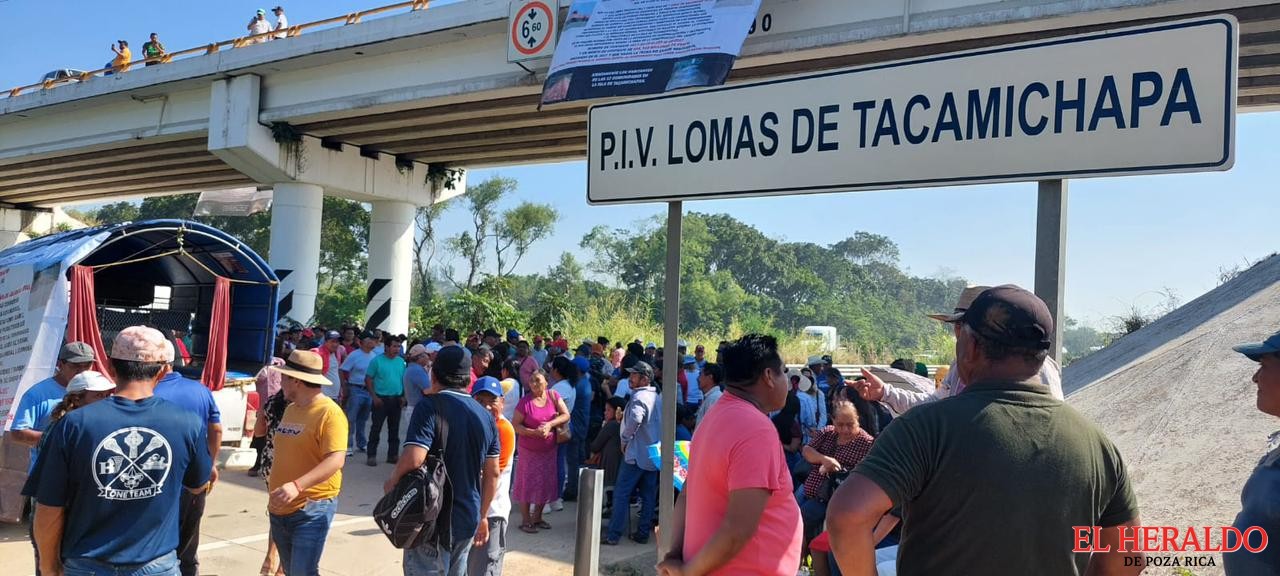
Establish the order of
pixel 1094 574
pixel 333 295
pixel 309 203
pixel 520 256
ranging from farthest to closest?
pixel 520 256 < pixel 333 295 < pixel 309 203 < pixel 1094 574

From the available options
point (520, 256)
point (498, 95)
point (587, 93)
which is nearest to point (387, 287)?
point (498, 95)

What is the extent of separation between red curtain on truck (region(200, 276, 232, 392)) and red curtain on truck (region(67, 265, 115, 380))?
1.36 meters

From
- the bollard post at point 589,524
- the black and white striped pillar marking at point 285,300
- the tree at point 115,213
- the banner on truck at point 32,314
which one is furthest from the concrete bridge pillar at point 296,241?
the tree at point 115,213

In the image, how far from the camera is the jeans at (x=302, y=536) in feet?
14.5

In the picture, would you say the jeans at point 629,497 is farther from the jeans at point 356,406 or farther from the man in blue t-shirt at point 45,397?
the jeans at point 356,406

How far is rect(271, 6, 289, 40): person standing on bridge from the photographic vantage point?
17.9 meters

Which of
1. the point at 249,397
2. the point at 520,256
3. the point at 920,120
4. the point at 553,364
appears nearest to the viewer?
the point at 920,120

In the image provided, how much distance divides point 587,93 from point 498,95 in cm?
314

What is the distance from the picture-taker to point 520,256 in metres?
48.4

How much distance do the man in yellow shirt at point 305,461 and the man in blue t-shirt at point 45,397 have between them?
1384 mm

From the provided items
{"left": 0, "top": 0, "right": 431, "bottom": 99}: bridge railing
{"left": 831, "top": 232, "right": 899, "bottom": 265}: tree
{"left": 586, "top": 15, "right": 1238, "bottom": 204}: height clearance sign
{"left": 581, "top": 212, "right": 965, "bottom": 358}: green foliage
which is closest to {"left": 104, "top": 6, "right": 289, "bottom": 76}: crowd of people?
{"left": 0, "top": 0, "right": 431, "bottom": 99}: bridge railing

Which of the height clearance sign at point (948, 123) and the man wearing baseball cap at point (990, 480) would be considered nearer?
the man wearing baseball cap at point (990, 480)

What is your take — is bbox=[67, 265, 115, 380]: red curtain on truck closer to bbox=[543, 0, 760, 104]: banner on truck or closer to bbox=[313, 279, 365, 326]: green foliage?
bbox=[543, 0, 760, 104]: banner on truck

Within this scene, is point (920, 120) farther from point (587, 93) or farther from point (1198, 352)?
point (587, 93)
